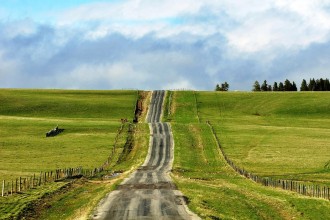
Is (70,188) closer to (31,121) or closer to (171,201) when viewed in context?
(171,201)

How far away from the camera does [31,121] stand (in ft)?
413

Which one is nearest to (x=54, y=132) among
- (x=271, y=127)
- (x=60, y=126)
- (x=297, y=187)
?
(x=60, y=126)

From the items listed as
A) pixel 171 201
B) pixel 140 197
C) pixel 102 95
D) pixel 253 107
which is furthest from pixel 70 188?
pixel 102 95

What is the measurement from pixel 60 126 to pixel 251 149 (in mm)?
46498

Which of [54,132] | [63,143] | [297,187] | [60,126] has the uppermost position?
[60,126]

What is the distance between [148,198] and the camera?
45906mm

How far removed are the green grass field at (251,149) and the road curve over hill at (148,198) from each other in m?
1.54

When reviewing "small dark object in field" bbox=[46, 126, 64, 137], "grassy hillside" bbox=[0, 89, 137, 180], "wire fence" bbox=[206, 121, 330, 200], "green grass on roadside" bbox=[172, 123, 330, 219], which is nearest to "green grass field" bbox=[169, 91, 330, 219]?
"green grass on roadside" bbox=[172, 123, 330, 219]

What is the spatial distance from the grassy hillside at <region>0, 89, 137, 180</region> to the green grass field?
51.6 ft

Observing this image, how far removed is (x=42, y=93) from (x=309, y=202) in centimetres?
14566

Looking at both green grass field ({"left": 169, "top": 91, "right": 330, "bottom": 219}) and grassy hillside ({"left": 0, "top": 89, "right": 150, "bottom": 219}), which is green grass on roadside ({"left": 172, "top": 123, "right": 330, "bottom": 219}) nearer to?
green grass field ({"left": 169, "top": 91, "right": 330, "bottom": 219})

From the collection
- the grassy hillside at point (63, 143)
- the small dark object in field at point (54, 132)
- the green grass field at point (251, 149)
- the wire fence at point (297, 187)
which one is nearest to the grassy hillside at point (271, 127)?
the green grass field at point (251, 149)

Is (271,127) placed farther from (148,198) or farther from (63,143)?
(148,198)

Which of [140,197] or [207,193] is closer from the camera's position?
[140,197]
